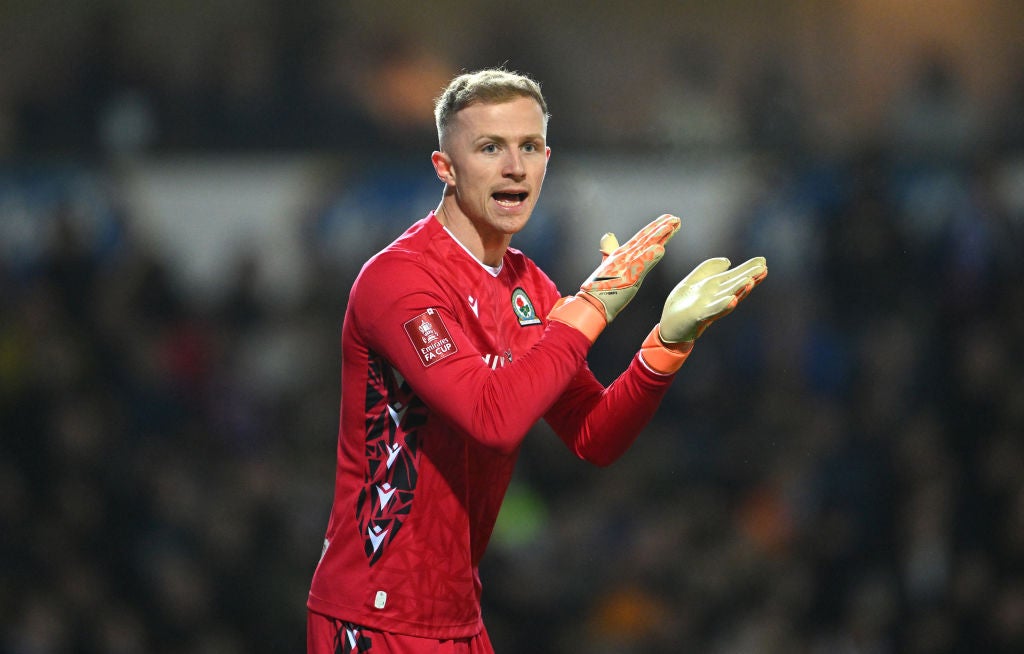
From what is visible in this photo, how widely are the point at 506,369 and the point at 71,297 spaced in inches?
197

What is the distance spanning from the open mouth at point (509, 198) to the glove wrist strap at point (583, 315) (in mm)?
276

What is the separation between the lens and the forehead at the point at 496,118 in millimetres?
2906

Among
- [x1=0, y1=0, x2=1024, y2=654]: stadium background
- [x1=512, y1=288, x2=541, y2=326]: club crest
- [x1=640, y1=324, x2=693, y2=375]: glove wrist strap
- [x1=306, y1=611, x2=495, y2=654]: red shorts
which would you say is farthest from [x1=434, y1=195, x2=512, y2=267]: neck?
[x1=0, y1=0, x2=1024, y2=654]: stadium background

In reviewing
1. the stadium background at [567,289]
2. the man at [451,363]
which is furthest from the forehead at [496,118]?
the stadium background at [567,289]

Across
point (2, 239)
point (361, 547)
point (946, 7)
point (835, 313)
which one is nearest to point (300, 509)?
point (2, 239)

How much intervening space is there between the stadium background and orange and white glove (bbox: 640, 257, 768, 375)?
332 cm

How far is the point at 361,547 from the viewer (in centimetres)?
283

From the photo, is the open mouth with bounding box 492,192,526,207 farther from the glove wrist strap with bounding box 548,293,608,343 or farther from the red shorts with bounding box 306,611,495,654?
the red shorts with bounding box 306,611,495,654

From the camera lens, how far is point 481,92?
2.92m

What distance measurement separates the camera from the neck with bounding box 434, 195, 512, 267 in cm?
298

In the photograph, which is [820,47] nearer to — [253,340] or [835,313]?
[835,313]

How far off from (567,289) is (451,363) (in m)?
4.26

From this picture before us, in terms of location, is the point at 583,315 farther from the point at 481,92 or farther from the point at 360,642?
the point at 360,642

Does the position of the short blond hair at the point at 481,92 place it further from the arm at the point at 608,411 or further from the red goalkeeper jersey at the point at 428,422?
the arm at the point at 608,411
